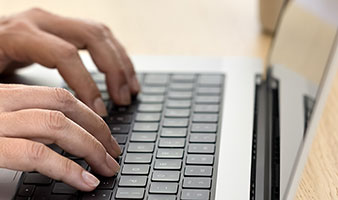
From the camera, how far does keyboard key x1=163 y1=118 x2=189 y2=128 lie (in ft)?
3.07

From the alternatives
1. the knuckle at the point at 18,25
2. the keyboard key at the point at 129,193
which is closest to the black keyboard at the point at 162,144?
the keyboard key at the point at 129,193

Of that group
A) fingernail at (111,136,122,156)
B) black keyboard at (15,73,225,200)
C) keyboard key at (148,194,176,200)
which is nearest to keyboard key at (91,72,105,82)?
black keyboard at (15,73,225,200)

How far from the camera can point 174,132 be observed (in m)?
0.92

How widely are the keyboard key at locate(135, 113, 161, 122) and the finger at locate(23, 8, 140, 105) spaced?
39 millimetres

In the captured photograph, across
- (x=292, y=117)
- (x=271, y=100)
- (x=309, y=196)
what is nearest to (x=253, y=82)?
(x=271, y=100)

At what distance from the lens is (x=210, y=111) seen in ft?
3.17

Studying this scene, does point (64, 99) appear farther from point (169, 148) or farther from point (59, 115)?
point (169, 148)

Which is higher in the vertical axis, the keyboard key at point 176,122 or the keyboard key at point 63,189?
the keyboard key at point 63,189

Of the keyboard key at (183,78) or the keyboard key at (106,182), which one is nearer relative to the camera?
the keyboard key at (106,182)

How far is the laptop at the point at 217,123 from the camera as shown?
79 cm

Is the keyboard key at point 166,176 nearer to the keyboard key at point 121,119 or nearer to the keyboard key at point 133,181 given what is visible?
the keyboard key at point 133,181

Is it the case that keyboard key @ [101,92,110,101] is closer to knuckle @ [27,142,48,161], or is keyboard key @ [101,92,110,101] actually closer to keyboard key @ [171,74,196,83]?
keyboard key @ [171,74,196,83]

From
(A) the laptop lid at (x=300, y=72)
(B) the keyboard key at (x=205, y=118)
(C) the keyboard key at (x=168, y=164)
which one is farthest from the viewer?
(B) the keyboard key at (x=205, y=118)

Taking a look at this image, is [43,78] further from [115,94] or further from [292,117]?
[292,117]
